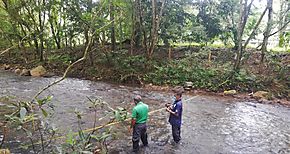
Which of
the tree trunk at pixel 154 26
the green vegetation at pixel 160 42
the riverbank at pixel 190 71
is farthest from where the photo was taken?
the tree trunk at pixel 154 26

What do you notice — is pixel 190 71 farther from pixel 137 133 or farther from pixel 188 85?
pixel 137 133

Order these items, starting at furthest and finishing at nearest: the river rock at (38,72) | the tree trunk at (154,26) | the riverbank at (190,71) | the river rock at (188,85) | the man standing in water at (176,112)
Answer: the river rock at (38,72) < the tree trunk at (154,26) < the river rock at (188,85) < the riverbank at (190,71) < the man standing in water at (176,112)

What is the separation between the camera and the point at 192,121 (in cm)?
964

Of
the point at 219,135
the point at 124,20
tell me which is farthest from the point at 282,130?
the point at 124,20

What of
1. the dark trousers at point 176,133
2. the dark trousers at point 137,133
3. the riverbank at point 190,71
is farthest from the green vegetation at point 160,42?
the dark trousers at point 137,133

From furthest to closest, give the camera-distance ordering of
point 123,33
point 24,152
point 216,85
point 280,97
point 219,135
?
Answer: point 123,33
point 216,85
point 280,97
point 219,135
point 24,152

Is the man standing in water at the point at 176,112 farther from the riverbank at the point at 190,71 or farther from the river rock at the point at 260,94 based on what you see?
the river rock at the point at 260,94

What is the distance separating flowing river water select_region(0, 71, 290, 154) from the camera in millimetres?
7305

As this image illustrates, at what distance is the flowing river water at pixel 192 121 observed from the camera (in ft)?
24.0

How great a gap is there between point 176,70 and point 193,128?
23.9 feet

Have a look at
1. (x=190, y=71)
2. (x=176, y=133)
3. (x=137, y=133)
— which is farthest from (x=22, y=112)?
(x=190, y=71)

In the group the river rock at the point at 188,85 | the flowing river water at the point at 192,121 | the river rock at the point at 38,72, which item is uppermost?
the river rock at the point at 38,72

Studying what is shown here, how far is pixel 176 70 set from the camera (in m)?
15.9

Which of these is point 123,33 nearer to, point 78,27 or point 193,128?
point 78,27
